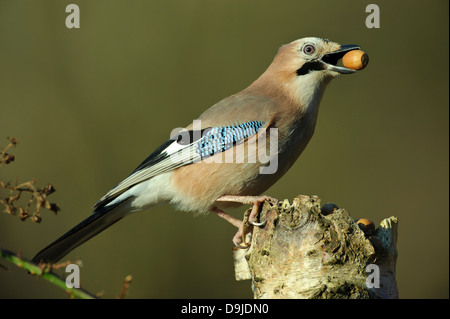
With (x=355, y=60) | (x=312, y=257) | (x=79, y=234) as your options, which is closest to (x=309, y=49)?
(x=355, y=60)

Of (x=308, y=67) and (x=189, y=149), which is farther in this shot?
(x=308, y=67)

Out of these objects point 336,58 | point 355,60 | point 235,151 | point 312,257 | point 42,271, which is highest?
point 336,58

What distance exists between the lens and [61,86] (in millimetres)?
6359

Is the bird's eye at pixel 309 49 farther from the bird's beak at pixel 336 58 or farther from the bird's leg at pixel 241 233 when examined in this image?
the bird's leg at pixel 241 233

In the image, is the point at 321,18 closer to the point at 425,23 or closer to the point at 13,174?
the point at 425,23

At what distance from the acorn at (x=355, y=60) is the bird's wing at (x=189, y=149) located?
0.73 meters

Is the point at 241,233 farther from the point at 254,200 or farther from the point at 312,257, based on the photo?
the point at 312,257

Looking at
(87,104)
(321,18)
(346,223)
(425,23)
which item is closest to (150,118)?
(87,104)

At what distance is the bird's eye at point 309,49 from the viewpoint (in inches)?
165

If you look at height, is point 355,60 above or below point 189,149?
above

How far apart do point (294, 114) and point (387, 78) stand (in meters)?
3.04

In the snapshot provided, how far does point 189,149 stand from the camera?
4059mm

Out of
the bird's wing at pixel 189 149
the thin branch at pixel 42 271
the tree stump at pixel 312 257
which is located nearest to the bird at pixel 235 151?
the bird's wing at pixel 189 149

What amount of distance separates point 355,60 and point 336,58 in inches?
11.1
